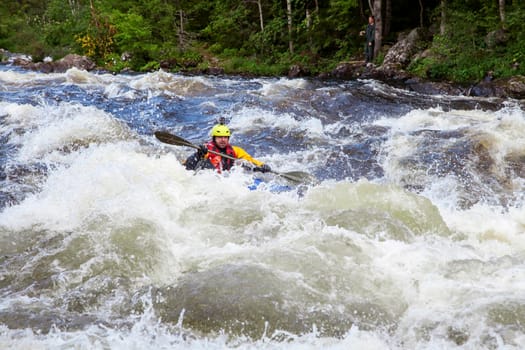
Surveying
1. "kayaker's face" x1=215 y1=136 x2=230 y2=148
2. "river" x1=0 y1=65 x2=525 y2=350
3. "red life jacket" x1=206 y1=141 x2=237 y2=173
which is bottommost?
"river" x1=0 y1=65 x2=525 y2=350

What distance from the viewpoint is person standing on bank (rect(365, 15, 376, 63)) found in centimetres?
1686

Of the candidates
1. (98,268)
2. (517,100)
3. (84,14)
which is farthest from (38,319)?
(84,14)

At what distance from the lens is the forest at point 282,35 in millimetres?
14141

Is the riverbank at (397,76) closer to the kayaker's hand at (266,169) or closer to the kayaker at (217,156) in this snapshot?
the kayaker's hand at (266,169)

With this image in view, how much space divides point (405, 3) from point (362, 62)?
11.9ft

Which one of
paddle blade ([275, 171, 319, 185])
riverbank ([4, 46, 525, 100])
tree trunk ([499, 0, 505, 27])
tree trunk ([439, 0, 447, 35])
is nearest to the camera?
paddle blade ([275, 171, 319, 185])

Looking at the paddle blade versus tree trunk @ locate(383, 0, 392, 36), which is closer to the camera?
the paddle blade

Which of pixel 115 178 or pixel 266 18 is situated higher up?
pixel 266 18

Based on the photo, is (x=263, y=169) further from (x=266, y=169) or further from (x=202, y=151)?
(x=202, y=151)

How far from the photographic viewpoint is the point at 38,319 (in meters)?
3.93

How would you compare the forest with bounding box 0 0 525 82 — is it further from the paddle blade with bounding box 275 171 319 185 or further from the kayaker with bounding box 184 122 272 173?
the kayaker with bounding box 184 122 272 173

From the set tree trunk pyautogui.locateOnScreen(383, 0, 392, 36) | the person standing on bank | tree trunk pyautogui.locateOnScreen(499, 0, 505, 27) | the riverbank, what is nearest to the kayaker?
the riverbank

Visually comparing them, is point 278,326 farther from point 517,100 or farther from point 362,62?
point 362,62

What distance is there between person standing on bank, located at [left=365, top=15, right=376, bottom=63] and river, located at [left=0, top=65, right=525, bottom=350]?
7115 mm
